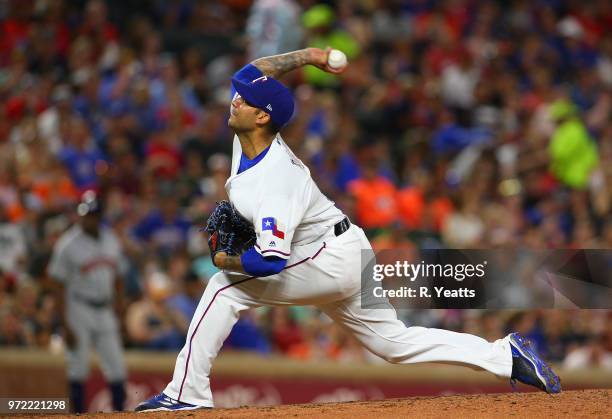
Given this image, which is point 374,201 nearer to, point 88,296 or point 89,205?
point 89,205

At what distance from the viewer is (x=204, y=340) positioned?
5105 millimetres

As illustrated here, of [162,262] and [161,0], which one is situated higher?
[161,0]

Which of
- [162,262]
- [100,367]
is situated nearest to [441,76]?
[162,262]

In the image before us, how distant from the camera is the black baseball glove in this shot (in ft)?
16.9

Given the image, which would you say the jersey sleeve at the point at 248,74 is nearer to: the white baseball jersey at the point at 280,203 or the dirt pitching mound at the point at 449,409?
the white baseball jersey at the point at 280,203

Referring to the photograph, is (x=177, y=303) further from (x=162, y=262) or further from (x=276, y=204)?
(x=276, y=204)

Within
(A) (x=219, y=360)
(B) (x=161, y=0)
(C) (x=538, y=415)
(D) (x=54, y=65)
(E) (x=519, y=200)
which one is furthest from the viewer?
(B) (x=161, y=0)

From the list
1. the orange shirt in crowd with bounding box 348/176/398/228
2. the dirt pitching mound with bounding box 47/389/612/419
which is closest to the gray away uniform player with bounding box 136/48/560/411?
the dirt pitching mound with bounding box 47/389/612/419

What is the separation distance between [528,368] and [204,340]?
5.44 ft

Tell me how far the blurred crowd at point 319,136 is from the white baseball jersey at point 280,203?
12.7 feet

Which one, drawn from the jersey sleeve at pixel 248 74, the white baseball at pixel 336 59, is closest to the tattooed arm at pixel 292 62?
the white baseball at pixel 336 59

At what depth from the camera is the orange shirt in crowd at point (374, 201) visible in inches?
407

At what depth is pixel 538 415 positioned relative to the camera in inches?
206

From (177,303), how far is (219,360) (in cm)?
67
